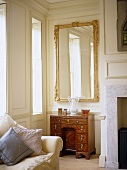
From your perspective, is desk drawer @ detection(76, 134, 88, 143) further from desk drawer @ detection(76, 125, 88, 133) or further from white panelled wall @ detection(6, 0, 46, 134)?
white panelled wall @ detection(6, 0, 46, 134)

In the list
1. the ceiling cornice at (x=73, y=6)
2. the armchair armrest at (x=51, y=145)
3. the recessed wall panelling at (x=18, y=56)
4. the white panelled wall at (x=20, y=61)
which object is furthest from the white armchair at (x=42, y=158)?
the ceiling cornice at (x=73, y=6)

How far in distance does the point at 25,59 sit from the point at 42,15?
128cm

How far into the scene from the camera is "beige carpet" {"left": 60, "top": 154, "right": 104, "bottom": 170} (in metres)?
4.52

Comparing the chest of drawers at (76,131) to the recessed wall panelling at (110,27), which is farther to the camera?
the chest of drawers at (76,131)

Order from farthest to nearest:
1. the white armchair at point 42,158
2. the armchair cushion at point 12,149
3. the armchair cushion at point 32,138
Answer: the armchair cushion at point 32,138 < the armchair cushion at point 12,149 < the white armchair at point 42,158

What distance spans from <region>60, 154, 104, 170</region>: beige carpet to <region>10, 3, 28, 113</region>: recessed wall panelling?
124 cm

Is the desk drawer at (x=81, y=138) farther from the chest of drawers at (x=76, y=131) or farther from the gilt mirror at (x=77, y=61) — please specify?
the gilt mirror at (x=77, y=61)

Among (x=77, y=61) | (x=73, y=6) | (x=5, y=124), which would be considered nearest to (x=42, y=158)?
(x=5, y=124)

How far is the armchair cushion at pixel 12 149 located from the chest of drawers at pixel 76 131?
189cm

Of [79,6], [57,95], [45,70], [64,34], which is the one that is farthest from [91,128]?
[79,6]

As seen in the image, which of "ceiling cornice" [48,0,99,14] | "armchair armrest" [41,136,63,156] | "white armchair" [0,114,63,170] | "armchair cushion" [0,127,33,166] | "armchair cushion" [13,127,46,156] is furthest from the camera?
"ceiling cornice" [48,0,99,14]

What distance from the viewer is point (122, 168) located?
4500 mm

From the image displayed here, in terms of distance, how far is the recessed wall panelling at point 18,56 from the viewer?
4.68 meters

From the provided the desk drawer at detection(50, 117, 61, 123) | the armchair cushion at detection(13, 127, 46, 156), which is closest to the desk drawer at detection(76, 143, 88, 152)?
the desk drawer at detection(50, 117, 61, 123)
